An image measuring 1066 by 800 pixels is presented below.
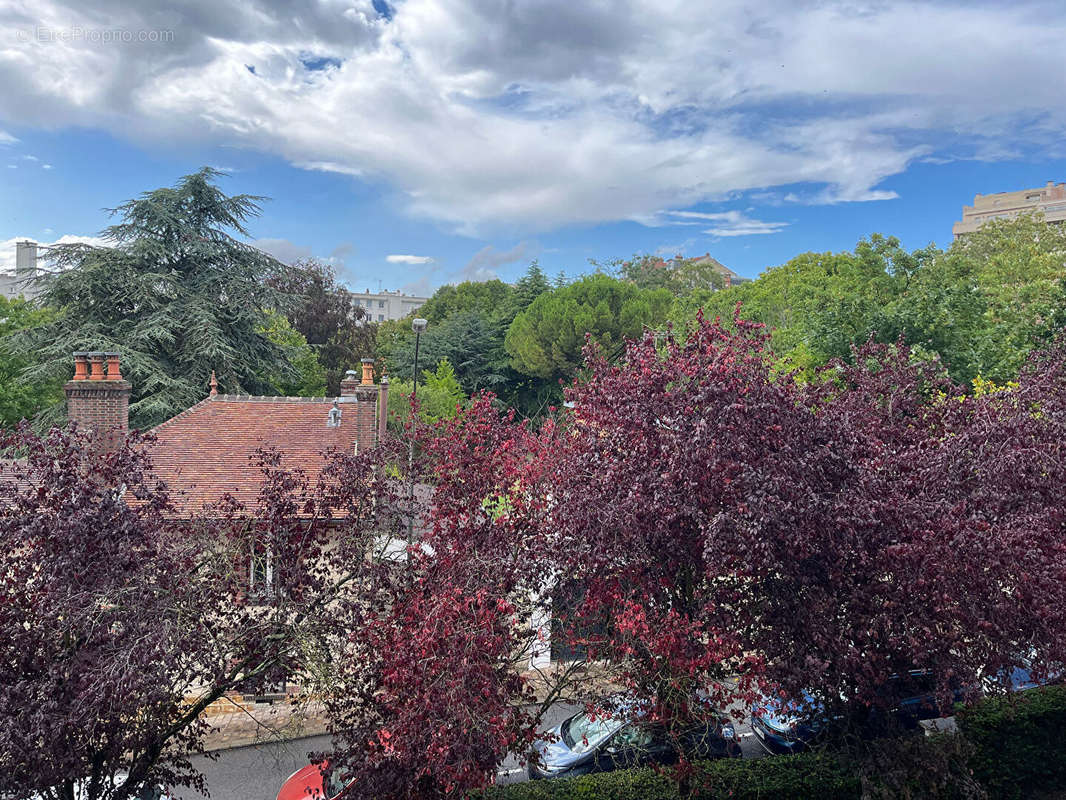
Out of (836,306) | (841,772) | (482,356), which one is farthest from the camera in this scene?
(482,356)

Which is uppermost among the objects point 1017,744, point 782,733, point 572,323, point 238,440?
point 572,323

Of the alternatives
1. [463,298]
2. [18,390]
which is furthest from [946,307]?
[463,298]

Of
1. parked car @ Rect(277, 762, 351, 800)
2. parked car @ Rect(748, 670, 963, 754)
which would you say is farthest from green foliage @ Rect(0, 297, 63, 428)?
parked car @ Rect(748, 670, 963, 754)

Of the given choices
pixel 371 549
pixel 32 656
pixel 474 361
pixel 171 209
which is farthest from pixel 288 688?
pixel 474 361

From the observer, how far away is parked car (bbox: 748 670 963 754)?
8.21 meters

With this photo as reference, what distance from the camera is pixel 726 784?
8641mm

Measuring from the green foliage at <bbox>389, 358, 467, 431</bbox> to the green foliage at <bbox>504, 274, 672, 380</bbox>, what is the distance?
4.51 m

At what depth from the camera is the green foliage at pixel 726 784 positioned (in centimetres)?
841

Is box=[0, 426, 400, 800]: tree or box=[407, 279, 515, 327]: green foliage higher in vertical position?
box=[407, 279, 515, 327]: green foliage

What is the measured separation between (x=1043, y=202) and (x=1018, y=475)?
3789 inches

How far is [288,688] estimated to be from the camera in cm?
1570

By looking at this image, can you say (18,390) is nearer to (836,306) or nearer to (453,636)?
(453,636)

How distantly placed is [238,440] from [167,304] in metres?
13.3

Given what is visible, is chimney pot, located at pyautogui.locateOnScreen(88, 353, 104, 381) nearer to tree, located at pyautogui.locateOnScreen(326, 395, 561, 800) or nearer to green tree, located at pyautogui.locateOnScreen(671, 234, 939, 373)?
tree, located at pyautogui.locateOnScreen(326, 395, 561, 800)
